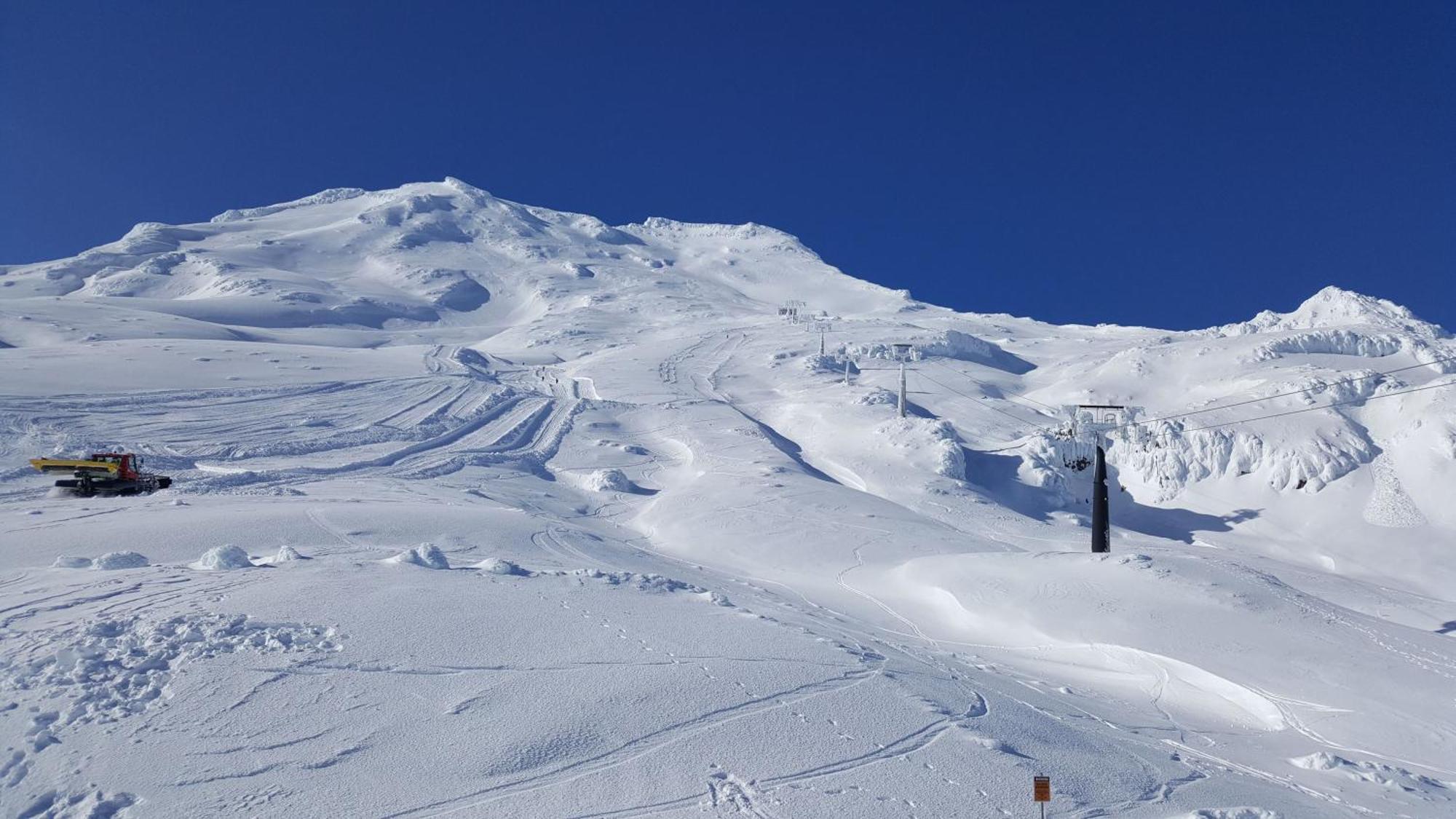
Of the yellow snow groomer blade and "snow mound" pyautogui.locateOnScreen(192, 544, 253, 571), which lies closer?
"snow mound" pyautogui.locateOnScreen(192, 544, 253, 571)

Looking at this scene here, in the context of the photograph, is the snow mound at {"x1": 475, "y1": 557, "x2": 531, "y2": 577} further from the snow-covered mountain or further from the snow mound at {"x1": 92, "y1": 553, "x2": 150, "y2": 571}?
the snow mound at {"x1": 92, "y1": 553, "x2": 150, "y2": 571}

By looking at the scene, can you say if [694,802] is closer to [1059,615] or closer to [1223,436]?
[1059,615]

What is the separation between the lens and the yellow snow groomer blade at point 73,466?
22.7 meters

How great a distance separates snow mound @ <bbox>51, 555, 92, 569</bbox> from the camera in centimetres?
1355

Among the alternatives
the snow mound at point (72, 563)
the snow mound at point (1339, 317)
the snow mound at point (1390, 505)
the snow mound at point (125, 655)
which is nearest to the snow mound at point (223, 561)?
the snow mound at point (72, 563)

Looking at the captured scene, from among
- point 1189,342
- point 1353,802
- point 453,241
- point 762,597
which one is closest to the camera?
point 1353,802

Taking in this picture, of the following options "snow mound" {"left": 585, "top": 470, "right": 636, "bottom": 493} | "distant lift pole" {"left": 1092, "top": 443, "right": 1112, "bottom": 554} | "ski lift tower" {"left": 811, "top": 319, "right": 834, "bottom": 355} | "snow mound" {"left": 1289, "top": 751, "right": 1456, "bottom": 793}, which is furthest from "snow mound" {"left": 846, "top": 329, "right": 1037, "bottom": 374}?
"snow mound" {"left": 1289, "top": 751, "right": 1456, "bottom": 793}

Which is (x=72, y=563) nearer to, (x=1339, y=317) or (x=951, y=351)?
(x=951, y=351)

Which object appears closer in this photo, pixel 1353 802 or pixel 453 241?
pixel 1353 802

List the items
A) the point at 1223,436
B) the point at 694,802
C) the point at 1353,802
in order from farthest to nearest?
the point at 1223,436 → the point at 1353,802 → the point at 694,802

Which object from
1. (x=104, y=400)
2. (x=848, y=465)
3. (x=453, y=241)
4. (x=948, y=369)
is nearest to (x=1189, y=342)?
(x=948, y=369)

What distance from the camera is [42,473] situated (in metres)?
23.6

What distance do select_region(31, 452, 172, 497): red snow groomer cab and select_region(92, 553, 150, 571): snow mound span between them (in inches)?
390

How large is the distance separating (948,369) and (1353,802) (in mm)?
52368
